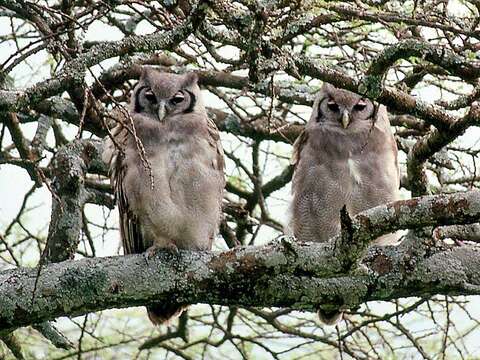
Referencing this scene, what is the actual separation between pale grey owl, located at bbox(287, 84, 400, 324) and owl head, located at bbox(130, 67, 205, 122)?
0.96 m

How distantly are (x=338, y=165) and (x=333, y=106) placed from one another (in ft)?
1.51

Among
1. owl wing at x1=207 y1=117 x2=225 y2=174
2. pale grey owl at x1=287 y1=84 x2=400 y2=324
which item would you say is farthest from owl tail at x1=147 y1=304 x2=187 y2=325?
pale grey owl at x1=287 y1=84 x2=400 y2=324

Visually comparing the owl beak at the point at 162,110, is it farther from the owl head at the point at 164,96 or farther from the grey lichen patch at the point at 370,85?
the grey lichen patch at the point at 370,85

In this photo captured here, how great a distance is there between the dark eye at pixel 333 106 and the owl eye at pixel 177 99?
46.5 inches

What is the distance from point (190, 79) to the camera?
560cm

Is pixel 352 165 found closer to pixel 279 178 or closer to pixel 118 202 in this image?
pixel 279 178

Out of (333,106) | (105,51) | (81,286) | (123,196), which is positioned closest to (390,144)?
(333,106)

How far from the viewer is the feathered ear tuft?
18.3 ft

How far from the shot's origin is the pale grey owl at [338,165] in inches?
232

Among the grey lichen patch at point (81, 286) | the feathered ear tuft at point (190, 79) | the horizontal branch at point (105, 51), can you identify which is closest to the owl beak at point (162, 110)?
the feathered ear tuft at point (190, 79)

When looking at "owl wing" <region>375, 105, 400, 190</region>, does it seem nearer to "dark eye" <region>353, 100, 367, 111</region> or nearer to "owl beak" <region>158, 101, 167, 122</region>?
"dark eye" <region>353, 100, 367, 111</region>

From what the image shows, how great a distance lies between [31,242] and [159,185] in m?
1.91

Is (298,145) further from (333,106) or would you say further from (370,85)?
(370,85)

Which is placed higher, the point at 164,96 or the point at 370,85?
the point at 164,96
